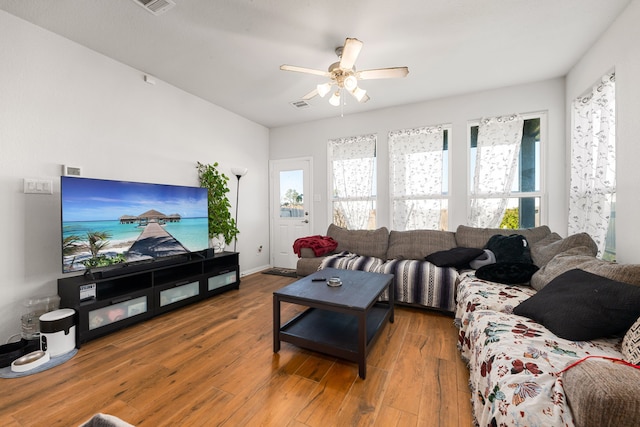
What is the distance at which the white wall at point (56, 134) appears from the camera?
2.06 m

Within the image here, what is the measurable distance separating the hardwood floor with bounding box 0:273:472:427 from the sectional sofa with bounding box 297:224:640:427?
0.93 ft

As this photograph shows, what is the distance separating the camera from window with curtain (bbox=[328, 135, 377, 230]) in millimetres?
4207

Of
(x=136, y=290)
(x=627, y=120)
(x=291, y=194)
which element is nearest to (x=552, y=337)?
(x=627, y=120)

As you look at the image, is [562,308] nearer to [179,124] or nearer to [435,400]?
[435,400]

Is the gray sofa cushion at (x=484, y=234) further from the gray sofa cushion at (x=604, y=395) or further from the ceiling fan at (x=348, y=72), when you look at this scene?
the gray sofa cushion at (x=604, y=395)

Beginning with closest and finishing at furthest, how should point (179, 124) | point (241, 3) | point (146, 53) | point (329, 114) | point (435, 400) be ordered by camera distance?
point (435, 400)
point (241, 3)
point (146, 53)
point (179, 124)
point (329, 114)

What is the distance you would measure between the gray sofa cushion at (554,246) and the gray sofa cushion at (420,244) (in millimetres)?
834

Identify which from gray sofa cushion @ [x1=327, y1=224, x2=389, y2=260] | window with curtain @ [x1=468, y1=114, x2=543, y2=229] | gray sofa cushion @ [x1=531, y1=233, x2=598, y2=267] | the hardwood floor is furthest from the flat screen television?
window with curtain @ [x1=468, y1=114, x2=543, y2=229]

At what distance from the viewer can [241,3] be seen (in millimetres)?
1950

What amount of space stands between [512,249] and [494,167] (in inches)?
51.4

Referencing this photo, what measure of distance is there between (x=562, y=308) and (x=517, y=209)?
2448 mm

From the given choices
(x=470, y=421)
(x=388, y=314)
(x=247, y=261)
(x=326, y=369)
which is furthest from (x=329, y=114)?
(x=470, y=421)

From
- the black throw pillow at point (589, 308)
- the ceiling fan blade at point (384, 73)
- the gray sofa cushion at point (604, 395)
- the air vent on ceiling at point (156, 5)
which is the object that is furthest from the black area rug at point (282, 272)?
the gray sofa cushion at point (604, 395)

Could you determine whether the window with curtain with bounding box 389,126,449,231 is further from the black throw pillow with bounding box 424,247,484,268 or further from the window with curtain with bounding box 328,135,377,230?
the black throw pillow with bounding box 424,247,484,268
